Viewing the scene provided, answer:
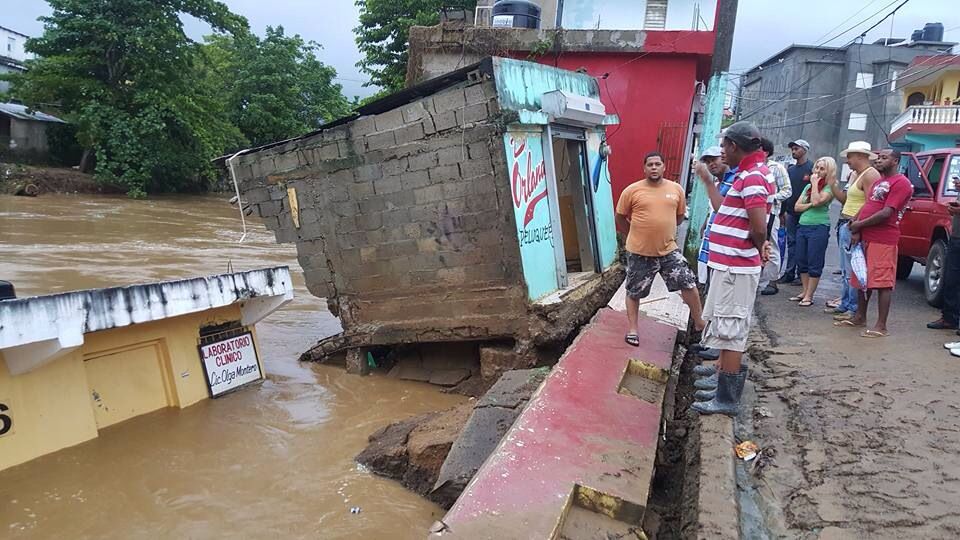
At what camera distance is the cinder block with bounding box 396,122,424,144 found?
6.19m

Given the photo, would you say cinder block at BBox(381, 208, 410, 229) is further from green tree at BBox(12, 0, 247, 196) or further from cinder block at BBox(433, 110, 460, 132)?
green tree at BBox(12, 0, 247, 196)

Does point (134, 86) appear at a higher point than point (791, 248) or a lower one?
higher

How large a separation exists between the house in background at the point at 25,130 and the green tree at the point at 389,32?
1274 cm

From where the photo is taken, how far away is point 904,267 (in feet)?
31.3

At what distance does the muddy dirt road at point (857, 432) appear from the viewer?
2828 millimetres

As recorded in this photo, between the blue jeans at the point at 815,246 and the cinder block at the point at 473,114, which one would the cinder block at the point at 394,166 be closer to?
the cinder block at the point at 473,114

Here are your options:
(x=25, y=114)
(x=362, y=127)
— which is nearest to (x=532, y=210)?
(x=362, y=127)

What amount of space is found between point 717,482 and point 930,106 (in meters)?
29.2

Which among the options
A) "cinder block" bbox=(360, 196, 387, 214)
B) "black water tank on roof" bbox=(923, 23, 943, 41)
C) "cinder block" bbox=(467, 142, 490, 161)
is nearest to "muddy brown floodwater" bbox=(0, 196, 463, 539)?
"cinder block" bbox=(360, 196, 387, 214)

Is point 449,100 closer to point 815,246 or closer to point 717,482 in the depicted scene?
point 717,482

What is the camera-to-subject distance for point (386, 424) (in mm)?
5684

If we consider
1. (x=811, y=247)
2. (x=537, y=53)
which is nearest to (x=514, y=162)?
(x=811, y=247)

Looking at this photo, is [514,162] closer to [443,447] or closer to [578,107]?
[578,107]

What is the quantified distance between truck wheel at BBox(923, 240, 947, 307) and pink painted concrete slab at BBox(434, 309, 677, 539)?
469cm
